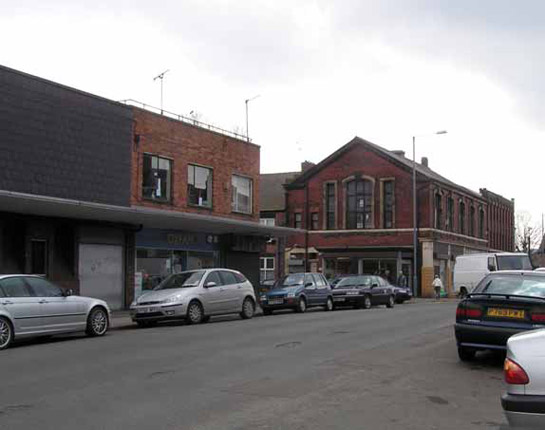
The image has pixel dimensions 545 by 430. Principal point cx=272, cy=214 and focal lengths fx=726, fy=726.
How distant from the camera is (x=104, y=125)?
2464cm

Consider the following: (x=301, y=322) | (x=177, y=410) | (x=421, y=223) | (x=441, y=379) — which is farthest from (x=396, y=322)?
(x=421, y=223)

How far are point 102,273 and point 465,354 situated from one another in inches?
598

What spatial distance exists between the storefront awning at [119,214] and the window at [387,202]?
22.9m

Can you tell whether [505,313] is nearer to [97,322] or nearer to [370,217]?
[97,322]

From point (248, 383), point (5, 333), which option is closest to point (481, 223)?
point (5, 333)

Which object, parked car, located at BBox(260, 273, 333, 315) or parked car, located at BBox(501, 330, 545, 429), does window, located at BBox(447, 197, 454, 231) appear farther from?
parked car, located at BBox(501, 330, 545, 429)

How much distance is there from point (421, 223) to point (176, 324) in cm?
3356

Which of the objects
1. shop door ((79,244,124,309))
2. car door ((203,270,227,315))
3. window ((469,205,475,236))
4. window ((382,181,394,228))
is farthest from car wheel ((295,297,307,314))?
window ((469,205,475,236))

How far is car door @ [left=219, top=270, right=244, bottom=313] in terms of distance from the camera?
69.3ft

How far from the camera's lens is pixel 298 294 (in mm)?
25766

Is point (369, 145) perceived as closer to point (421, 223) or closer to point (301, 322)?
point (421, 223)

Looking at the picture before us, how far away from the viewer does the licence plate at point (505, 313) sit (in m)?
11.1

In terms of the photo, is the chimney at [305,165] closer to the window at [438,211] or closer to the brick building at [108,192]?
the window at [438,211]

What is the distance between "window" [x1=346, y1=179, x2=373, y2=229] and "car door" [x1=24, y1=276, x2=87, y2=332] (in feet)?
128
